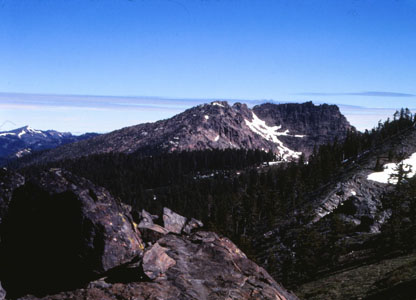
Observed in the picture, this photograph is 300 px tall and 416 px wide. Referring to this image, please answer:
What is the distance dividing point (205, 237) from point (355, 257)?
1395 inches

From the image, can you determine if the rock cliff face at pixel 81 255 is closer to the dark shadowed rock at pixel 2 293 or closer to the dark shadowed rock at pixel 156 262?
the dark shadowed rock at pixel 156 262

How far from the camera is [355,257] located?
46.4 m

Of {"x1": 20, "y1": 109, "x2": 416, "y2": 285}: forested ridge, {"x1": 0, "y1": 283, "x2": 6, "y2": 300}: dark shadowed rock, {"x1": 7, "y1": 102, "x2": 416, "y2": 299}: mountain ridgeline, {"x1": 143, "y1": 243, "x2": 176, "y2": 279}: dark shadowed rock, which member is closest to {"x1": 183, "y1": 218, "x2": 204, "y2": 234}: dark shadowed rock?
{"x1": 7, "y1": 102, "x2": 416, "y2": 299}: mountain ridgeline

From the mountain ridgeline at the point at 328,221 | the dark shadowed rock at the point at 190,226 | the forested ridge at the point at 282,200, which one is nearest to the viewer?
the dark shadowed rock at the point at 190,226

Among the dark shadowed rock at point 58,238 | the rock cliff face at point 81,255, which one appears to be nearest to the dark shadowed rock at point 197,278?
the rock cliff face at point 81,255

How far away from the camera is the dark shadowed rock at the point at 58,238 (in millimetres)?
14734

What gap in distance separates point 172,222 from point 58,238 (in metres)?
11.5

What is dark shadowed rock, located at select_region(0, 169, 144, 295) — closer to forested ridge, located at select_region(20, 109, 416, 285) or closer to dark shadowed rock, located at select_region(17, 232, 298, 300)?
dark shadowed rock, located at select_region(17, 232, 298, 300)

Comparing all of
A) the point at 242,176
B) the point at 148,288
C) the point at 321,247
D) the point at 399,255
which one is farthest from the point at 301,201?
the point at 148,288

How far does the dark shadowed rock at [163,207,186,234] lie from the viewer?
24.5 meters

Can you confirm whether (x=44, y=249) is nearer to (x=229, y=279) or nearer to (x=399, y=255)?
(x=229, y=279)

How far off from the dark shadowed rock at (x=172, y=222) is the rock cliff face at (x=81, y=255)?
698 cm

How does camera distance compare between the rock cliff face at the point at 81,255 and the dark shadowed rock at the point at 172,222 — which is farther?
the dark shadowed rock at the point at 172,222

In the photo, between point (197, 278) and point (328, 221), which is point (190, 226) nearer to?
point (197, 278)
